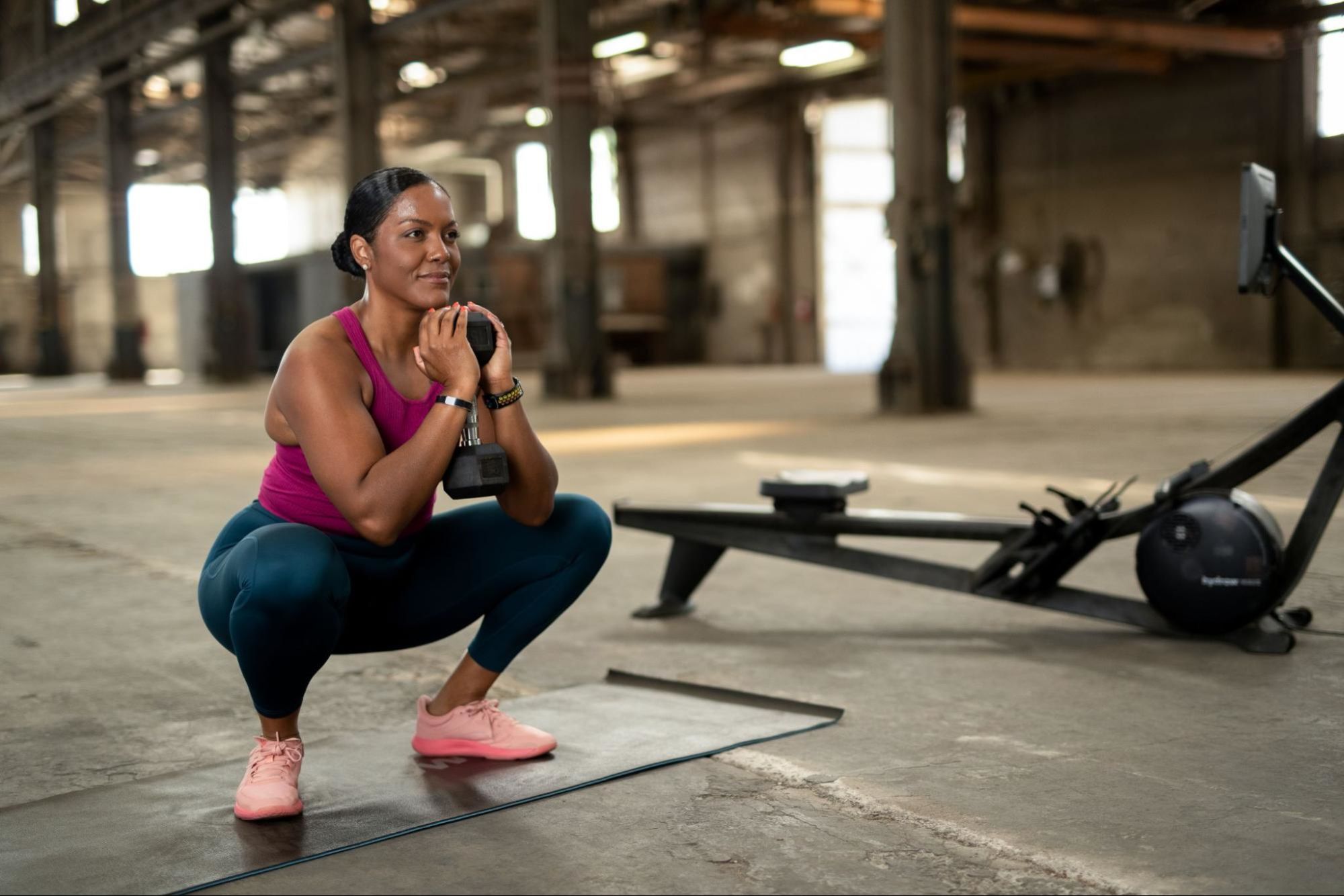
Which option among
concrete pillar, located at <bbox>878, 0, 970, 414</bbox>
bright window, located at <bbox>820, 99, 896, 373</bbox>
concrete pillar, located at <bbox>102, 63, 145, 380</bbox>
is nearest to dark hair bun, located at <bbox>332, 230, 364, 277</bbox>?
concrete pillar, located at <bbox>878, 0, 970, 414</bbox>

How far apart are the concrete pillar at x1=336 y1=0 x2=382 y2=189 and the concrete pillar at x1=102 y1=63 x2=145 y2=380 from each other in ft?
26.5

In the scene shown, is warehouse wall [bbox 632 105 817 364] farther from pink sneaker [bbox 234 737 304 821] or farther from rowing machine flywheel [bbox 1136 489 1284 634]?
pink sneaker [bbox 234 737 304 821]

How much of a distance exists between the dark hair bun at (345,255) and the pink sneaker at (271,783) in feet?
2.86

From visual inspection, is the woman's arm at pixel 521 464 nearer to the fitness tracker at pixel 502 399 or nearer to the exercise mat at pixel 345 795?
the fitness tracker at pixel 502 399

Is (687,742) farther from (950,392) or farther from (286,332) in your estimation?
(286,332)

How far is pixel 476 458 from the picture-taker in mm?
2256

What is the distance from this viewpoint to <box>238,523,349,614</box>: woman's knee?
2.18 meters

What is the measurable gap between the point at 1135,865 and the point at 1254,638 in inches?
62.1

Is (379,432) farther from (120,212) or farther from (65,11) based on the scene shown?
(65,11)

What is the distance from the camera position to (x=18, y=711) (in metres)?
3.06

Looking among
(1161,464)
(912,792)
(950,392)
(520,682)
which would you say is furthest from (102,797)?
(950,392)

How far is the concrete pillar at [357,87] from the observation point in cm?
1709

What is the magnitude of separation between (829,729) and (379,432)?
1133mm

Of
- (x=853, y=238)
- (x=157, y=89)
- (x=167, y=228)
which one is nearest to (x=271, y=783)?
(x=853, y=238)
